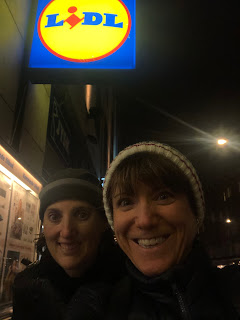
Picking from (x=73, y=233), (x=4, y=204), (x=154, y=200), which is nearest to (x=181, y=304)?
(x=154, y=200)

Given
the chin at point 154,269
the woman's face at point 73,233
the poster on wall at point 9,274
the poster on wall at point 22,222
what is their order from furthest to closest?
the poster on wall at point 22,222 < the poster on wall at point 9,274 < the woman's face at point 73,233 < the chin at point 154,269

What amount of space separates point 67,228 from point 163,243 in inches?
22.7

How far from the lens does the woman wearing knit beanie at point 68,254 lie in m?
1.45

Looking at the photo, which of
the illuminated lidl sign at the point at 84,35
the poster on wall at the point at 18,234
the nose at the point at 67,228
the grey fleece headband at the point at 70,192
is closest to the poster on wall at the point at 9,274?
the poster on wall at the point at 18,234

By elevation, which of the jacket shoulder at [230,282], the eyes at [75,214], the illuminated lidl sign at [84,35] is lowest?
the jacket shoulder at [230,282]

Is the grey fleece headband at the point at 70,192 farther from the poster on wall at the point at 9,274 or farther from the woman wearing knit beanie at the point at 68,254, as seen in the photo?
the poster on wall at the point at 9,274

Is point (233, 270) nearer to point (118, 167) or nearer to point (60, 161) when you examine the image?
point (118, 167)

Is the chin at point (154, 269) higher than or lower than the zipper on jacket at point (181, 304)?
higher

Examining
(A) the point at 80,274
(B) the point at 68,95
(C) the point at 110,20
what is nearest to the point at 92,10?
(C) the point at 110,20

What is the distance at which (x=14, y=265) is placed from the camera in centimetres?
245

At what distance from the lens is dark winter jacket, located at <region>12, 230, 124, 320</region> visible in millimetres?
1246

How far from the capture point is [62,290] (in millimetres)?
1525

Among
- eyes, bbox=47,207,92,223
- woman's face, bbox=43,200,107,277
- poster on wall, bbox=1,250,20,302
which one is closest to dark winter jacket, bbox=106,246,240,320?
woman's face, bbox=43,200,107,277

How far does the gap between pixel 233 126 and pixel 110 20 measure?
728cm
